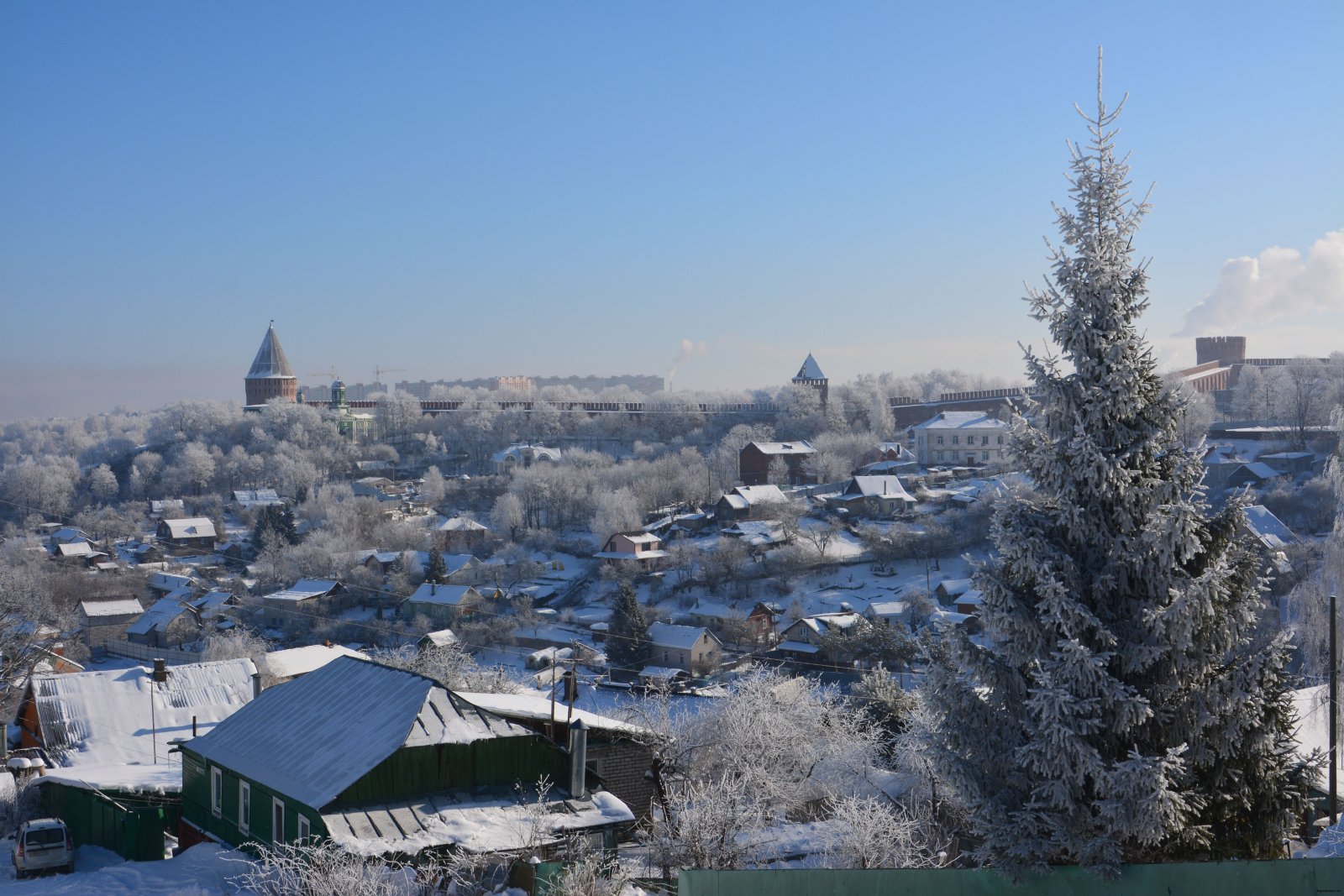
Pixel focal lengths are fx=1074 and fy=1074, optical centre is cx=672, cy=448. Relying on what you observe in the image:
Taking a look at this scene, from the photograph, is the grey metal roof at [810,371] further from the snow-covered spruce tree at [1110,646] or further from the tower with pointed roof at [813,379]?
the snow-covered spruce tree at [1110,646]

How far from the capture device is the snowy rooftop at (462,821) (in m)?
8.30

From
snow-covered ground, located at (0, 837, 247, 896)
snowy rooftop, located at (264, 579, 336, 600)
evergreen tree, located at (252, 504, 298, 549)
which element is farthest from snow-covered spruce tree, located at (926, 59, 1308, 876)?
evergreen tree, located at (252, 504, 298, 549)

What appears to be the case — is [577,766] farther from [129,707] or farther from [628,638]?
[628,638]

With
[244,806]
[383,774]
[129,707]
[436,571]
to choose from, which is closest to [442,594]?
[436,571]

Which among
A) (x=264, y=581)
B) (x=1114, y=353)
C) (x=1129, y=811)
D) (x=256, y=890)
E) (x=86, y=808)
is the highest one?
(x=1114, y=353)

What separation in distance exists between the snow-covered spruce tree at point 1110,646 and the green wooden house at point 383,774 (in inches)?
168

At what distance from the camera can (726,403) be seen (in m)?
91.7

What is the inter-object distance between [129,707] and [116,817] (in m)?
8.11

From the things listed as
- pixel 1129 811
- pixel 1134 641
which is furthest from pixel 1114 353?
pixel 1129 811

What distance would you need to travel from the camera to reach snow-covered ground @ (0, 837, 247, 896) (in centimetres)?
805

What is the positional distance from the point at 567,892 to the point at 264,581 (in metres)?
45.0

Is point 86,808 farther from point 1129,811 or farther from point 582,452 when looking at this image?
point 582,452

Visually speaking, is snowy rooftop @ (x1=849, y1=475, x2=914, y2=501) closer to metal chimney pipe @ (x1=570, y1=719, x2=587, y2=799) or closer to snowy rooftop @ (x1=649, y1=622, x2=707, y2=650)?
snowy rooftop @ (x1=649, y1=622, x2=707, y2=650)

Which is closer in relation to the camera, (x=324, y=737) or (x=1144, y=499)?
(x=1144, y=499)
